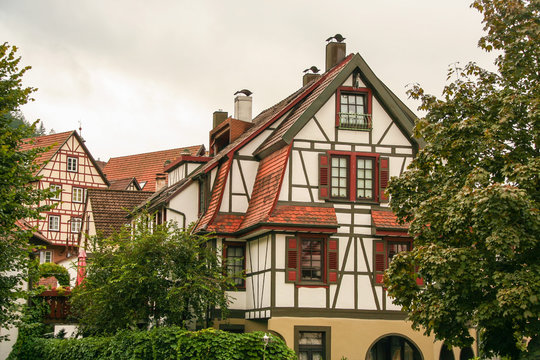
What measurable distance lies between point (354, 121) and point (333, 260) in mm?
5146

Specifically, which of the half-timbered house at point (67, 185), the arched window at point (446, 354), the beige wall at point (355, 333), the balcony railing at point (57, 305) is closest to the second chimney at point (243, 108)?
the balcony railing at point (57, 305)

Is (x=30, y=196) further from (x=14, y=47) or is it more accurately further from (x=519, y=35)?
(x=519, y=35)

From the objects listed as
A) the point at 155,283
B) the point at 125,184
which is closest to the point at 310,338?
the point at 155,283

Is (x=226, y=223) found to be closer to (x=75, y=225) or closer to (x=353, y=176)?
(x=353, y=176)

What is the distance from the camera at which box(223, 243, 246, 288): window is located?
30.5 m

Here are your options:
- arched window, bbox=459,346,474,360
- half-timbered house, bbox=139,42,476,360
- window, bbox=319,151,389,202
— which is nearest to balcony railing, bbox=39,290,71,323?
half-timbered house, bbox=139,42,476,360

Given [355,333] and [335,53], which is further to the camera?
[335,53]

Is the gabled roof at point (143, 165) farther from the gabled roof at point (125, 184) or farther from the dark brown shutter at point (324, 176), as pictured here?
the dark brown shutter at point (324, 176)

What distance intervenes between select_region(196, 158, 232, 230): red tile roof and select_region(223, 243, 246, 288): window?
117 centimetres

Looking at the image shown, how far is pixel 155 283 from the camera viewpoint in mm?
27219

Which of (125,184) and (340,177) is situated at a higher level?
(125,184)

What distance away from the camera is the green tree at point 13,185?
20.8m

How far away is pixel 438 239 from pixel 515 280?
278 centimetres

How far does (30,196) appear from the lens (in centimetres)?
2147
